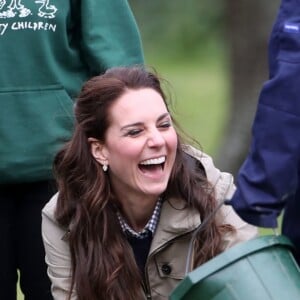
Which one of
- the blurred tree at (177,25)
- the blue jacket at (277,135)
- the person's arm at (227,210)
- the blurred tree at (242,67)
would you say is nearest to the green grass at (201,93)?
the blurred tree at (177,25)

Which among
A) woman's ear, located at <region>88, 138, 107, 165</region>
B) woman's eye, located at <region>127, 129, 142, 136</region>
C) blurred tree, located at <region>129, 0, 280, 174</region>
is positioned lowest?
blurred tree, located at <region>129, 0, 280, 174</region>

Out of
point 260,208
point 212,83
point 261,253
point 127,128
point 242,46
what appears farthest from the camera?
point 212,83

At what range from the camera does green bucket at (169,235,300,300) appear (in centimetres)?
336

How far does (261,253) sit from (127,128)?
3.26 feet

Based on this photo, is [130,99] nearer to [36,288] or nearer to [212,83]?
[36,288]

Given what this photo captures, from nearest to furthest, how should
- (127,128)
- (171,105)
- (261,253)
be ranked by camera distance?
(261,253)
(127,128)
(171,105)

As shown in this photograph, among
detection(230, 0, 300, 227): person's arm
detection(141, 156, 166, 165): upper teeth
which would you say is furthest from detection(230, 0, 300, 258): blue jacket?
detection(141, 156, 166, 165): upper teeth

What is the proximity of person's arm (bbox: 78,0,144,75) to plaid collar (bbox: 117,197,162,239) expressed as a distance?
Result: 0.57 metres

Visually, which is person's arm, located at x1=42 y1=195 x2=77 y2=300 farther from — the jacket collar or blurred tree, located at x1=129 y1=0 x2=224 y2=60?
blurred tree, located at x1=129 y1=0 x2=224 y2=60

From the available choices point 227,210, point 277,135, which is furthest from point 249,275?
point 227,210

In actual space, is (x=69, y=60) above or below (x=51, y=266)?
above

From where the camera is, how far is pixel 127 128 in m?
4.30

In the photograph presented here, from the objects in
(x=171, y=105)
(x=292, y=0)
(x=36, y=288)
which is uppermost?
(x=292, y=0)

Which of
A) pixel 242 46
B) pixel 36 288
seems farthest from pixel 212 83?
pixel 36 288
